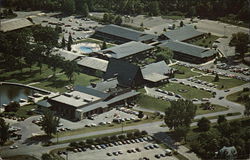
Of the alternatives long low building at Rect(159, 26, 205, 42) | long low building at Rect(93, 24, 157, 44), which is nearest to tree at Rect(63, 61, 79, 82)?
long low building at Rect(93, 24, 157, 44)

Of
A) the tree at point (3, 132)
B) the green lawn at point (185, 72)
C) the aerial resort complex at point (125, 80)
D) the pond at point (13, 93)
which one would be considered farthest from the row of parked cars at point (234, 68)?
the tree at point (3, 132)

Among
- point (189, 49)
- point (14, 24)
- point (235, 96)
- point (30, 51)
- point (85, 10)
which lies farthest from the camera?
point (85, 10)

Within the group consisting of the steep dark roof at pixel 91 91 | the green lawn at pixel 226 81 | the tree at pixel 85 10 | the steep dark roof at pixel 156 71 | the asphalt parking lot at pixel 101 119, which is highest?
the tree at pixel 85 10

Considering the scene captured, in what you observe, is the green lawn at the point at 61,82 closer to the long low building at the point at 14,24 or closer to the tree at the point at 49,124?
A: the tree at the point at 49,124

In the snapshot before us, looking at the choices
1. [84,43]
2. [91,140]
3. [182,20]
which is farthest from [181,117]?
[182,20]

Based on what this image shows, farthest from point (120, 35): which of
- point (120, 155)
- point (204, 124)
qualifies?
point (120, 155)

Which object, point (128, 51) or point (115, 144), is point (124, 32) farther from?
point (115, 144)

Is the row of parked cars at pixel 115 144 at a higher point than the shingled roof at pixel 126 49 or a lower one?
lower
